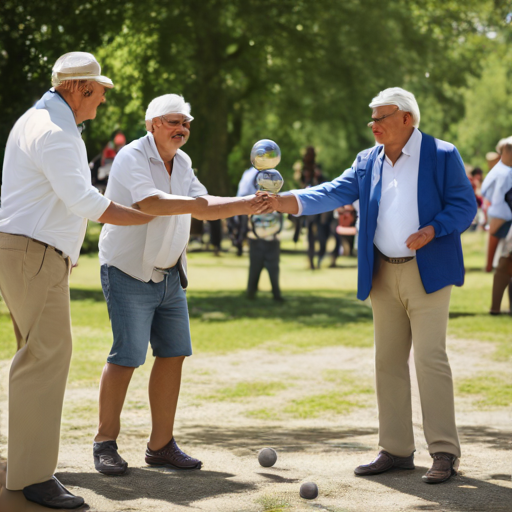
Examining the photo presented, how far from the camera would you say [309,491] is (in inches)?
181

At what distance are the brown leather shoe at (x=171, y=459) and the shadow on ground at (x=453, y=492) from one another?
107cm

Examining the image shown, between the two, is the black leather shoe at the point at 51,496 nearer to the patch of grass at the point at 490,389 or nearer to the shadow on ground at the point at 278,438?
the shadow on ground at the point at 278,438

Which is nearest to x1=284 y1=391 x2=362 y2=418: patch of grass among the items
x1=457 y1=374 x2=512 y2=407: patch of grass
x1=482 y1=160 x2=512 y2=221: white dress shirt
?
x1=457 y1=374 x2=512 y2=407: patch of grass

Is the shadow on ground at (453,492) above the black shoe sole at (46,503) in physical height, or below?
above

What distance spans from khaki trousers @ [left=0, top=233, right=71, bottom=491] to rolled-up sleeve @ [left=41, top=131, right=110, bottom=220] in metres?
0.30

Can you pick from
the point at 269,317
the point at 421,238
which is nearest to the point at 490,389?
the point at 421,238

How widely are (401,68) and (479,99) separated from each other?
24276mm

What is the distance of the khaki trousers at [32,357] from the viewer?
172 inches

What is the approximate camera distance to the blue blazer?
503 cm

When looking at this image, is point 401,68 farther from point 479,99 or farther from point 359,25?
point 479,99

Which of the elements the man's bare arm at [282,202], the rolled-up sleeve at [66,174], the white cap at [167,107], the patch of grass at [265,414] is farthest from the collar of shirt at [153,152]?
the patch of grass at [265,414]

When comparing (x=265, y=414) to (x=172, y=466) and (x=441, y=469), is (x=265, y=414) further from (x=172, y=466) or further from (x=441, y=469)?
(x=441, y=469)

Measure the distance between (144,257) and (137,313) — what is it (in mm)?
336

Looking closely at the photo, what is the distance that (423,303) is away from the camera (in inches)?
200
